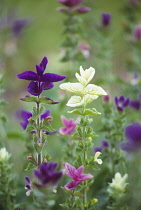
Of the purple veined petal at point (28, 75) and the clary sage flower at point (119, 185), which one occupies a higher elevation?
the purple veined petal at point (28, 75)

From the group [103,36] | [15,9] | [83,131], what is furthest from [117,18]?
[83,131]

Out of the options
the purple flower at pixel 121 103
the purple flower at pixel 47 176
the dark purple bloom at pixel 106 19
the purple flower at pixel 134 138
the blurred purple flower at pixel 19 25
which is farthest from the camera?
the blurred purple flower at pixel 19 25

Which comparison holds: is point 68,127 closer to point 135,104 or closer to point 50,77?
point 50,77

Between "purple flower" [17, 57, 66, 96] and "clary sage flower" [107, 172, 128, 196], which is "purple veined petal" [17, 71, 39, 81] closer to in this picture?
"purple flower" [17, 57, 66, 96]

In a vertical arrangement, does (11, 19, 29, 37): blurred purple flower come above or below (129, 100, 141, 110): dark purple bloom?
above

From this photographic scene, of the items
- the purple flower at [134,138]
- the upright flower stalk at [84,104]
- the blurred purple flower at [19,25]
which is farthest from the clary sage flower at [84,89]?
the blurred purple flower at [19,25]

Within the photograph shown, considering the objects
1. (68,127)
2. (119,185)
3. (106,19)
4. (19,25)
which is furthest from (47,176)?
(19,25)

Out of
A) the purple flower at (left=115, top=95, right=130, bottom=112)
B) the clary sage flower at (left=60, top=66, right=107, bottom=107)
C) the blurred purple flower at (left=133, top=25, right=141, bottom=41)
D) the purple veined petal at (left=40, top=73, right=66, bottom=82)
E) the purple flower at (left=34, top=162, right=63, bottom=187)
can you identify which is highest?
the blurred purple flower at (left=133, top=25, right=141, bottom=41)

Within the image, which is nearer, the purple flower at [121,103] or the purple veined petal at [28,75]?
the purple veined petal at [28,75]

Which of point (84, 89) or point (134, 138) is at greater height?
point (84, 89)

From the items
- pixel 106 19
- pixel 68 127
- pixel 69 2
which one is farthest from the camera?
pixel 106 19

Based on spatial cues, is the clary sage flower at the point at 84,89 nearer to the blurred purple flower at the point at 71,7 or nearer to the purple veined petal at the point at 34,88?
the purple veined petal at the point at 34,88

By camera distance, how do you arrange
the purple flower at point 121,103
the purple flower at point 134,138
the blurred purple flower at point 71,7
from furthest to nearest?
1. the blurred purple flower at point 71,7
2. the purple flower at point 121,103
3. the purple flower at point 134,138

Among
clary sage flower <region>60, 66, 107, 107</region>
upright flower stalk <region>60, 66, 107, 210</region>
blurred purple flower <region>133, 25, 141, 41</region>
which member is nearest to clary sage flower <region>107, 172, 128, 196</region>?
upright flower stalk <region>60, 66, 107, 210</region>
